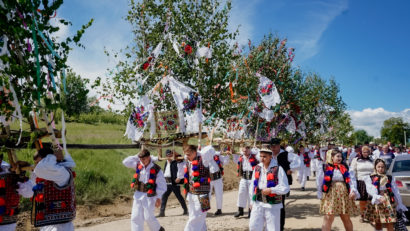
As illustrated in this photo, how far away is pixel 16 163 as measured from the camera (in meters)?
4.01

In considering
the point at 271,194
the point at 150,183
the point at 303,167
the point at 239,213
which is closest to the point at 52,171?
the point at 150,183

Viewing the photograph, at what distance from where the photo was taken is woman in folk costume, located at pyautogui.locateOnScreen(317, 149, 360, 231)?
5.39m

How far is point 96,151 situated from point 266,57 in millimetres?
8631

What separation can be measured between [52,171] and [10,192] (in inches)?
44.9

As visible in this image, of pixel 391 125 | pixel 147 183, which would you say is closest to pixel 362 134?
pixel 391 125

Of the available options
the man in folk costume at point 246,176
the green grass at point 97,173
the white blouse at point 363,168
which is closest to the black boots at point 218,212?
the man in folk costume at point 246,176

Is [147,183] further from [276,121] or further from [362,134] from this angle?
[362,134]

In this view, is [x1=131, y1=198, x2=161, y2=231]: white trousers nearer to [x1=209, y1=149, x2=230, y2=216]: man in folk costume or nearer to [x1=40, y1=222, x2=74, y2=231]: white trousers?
[x1=40, y1=222, x2=74, y2=231]: white trousers

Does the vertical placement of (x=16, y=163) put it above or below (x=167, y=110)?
below

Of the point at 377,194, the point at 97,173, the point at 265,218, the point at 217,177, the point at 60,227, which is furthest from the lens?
the point at 97,173

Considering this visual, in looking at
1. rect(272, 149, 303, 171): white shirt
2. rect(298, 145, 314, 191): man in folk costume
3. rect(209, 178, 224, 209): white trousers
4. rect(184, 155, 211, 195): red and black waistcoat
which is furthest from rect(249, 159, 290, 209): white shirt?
rect(298, 145, 314, 191): man in folk costume

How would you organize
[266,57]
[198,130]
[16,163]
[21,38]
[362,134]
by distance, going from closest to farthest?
1. [21,38]
2. [16,163]
3. [198,130]
4. [266,57]
5. [362,134]

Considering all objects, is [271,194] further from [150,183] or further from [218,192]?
[218,192]

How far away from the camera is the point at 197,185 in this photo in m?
5.63
